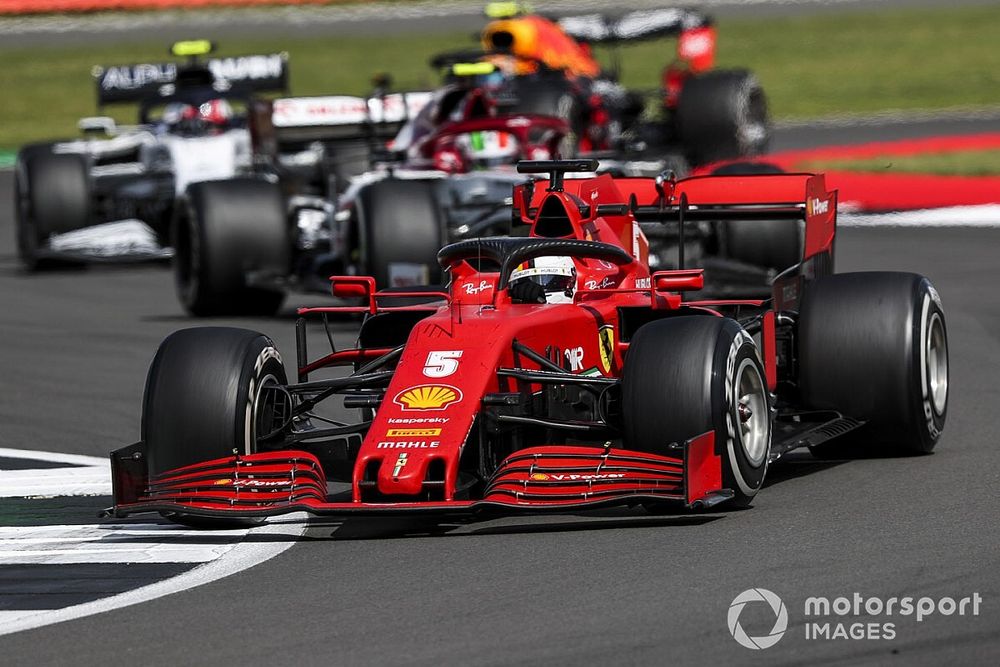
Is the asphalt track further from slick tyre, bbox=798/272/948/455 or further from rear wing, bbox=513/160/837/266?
rear wing, bbox=513/160/837/266

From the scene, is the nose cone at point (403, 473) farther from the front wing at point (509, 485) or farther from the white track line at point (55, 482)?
the white track line at point (55, 482)

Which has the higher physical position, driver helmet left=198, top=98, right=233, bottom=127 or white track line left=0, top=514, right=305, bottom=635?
driver helmet left=198, top=98, right=233, bottom=127

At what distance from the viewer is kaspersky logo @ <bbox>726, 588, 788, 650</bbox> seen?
→ 5.95m

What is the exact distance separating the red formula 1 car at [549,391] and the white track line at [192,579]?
159 mm

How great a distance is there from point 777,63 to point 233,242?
101 feet

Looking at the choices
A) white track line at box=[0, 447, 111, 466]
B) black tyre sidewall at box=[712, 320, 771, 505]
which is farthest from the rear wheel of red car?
white track line at box=[0, 447, 111, 466]

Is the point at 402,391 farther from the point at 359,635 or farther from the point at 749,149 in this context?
the point at 749,149

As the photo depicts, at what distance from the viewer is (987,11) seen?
50.6 meters

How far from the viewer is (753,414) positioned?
8.34 metres

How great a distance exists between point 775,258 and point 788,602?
29.8ft

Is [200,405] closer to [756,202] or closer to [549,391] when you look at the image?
[549,391]

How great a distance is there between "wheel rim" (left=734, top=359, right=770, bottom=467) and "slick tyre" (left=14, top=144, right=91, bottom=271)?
13.0 metres

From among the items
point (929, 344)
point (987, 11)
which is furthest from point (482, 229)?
point (987, 11)

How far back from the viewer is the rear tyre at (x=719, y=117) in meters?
22.5
